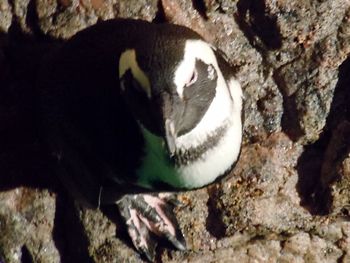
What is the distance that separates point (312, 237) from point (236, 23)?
0.79 metres

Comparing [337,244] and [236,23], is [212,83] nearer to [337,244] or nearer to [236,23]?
[236,23]

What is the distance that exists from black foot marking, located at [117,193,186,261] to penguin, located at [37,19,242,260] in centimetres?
18

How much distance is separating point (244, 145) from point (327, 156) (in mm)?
291

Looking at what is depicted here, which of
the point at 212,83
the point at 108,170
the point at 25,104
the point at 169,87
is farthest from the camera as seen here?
the point at 25,104

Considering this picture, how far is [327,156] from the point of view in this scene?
145 inches

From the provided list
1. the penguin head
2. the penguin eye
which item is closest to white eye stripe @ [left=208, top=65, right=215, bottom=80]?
the penguin head

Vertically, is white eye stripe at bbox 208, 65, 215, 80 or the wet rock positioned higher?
white eye stripe at bbox 208, 65, 215, 80

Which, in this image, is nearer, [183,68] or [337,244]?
[183,68]

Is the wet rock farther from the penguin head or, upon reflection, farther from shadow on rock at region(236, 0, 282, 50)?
shadow on rock at region(236, 0, 282, 50)

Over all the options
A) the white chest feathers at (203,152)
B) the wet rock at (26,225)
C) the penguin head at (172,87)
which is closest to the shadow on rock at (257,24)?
the white chest feathers at (203,152)

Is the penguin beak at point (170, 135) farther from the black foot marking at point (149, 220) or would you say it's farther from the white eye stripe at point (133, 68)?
the black foot marking at point (149, 220)

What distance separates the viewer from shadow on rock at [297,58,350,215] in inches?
143

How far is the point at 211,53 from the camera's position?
314 cm

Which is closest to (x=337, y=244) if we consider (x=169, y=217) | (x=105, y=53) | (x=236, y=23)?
(x=169, y=217)
